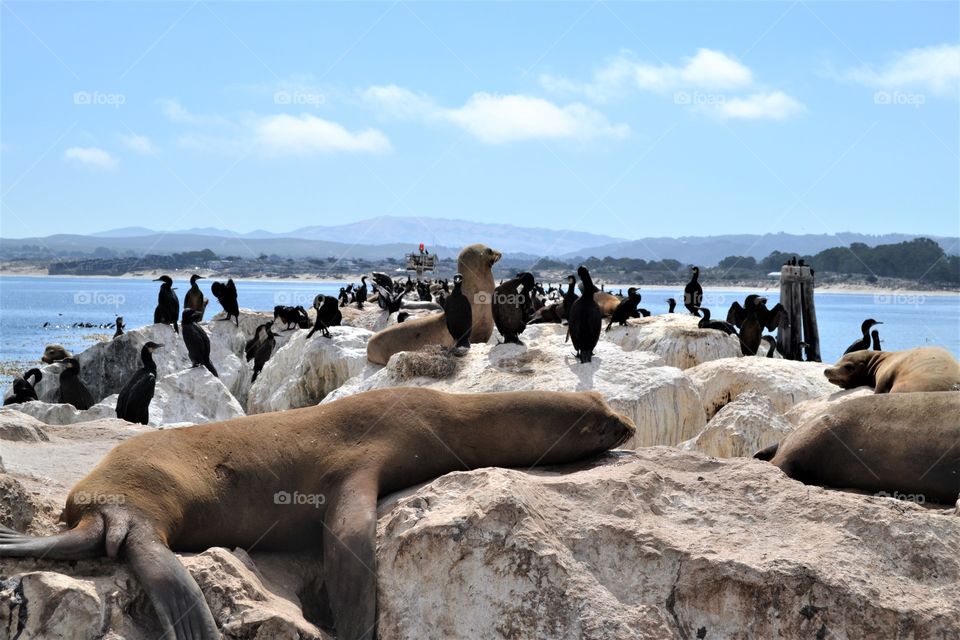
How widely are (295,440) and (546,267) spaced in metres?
155

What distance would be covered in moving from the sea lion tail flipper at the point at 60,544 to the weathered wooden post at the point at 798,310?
56.2 ft

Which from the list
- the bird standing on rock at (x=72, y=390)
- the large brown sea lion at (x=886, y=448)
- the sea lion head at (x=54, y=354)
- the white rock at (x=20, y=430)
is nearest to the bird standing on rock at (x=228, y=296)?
the sea lion head at (x=54, y=354)

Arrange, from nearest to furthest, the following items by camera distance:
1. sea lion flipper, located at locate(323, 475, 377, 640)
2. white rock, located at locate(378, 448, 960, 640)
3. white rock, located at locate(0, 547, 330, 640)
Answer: white rock, located at locate(0, 547, 330, 640) < white rock, located at locate(378, 448, 960, 640) < sea lion flipper, located at locate(323, 475, 377, 640)

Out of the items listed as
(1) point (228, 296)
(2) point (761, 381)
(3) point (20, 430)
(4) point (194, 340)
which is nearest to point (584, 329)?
(2) point (761, 381)

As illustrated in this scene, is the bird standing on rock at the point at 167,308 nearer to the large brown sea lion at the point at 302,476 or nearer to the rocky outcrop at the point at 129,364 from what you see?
the rocky outcrop at the point at 129,364

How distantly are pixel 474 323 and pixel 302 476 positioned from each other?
9.41m

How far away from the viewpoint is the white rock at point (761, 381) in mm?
10938

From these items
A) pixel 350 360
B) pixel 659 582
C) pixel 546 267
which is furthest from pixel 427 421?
pixel 546 267

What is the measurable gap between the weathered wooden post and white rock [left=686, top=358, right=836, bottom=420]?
26.0 ft

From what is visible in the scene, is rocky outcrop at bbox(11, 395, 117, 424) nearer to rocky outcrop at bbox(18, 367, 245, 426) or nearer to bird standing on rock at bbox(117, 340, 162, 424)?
bird standing on rock at bbox(117, 340, 162, 424)

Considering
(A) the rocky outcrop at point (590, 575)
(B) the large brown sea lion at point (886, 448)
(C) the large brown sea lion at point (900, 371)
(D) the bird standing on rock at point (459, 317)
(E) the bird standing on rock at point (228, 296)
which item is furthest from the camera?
(E) the bird standing on rock at point (228, 296)

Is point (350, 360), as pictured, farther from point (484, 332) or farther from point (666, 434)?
point (666, 434)

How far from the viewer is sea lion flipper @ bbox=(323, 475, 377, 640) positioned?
4391 mm

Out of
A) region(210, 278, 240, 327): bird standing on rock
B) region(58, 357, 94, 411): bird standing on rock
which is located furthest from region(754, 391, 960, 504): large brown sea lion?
region(210, 278, 240, 327): bird standing on rock
